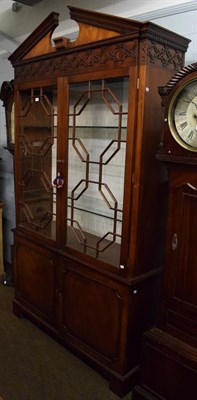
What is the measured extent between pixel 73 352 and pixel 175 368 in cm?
88

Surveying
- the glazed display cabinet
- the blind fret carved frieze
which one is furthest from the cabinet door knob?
the blind fret carved frieze

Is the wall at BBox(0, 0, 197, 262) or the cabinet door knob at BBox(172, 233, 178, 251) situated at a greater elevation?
the wall at BBox(0, 0, 197, 262)

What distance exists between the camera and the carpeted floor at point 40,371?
6.39 feet

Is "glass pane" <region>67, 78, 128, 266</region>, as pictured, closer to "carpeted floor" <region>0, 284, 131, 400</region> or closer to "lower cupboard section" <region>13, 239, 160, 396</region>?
"lower cupboard section" <region>13, 239, 160, 396</region>

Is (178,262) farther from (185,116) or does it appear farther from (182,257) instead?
(185,116)

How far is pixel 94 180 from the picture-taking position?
6.62 ft

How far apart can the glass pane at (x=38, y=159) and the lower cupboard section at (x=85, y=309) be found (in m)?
0.22

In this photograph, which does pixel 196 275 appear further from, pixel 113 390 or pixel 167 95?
pixel 113 390

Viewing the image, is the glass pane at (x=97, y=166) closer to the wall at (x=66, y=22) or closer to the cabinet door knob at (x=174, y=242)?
the cabinet door knob at (x=174, y=242)

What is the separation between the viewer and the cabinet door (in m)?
1.51

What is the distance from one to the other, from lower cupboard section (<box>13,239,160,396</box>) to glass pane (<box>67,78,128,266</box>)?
7.8 inches

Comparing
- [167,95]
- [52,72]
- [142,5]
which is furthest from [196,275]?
[142,5]

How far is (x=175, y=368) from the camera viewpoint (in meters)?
1.62

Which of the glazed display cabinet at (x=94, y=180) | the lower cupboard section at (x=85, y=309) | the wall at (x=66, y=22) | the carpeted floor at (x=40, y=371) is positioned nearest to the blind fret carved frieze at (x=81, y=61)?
the glazed display cabinet at (x=94, y=180)
